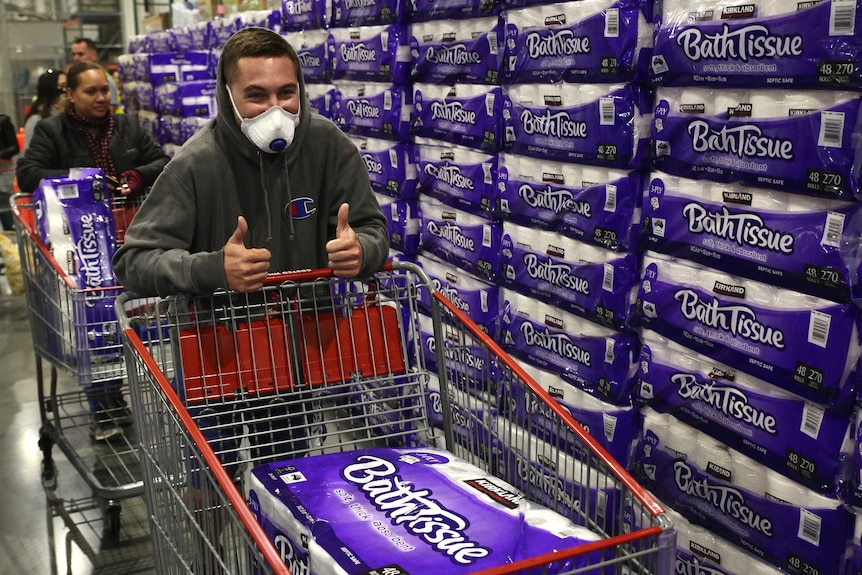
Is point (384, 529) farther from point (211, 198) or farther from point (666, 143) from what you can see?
point (666, 143)

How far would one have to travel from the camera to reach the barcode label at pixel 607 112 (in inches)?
106

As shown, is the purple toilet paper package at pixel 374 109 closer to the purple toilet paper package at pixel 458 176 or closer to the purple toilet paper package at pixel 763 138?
the purple toilet paper package at pixel 458 176

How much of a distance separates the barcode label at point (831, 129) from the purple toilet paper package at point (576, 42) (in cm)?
67

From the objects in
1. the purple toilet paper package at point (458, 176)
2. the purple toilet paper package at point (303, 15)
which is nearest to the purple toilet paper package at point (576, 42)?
the purple toilet paper package at point (458, 176)

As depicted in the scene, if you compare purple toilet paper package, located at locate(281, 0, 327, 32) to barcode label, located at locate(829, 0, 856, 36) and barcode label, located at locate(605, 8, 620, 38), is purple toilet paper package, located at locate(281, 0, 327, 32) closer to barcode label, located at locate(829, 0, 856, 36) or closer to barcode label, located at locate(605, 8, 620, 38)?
barcode label, located at locate(605, 8, 620, 38)

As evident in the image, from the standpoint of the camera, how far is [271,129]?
2295 mm

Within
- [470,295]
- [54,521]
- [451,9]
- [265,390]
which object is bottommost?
[54,521]

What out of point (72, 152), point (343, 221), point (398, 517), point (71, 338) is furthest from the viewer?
point (72, 152)

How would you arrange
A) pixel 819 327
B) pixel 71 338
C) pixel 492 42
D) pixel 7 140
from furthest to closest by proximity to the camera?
1. pixel 7 140
2. pixel 71 338
3. pixel 492 42
4. pixel 819 327

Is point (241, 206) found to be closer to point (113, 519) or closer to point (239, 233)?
point (239, 233)

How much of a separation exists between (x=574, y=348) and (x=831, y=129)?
1.17 metres

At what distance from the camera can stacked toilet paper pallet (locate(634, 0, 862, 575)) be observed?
2.10m

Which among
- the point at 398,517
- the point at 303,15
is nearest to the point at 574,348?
the point at 398,517

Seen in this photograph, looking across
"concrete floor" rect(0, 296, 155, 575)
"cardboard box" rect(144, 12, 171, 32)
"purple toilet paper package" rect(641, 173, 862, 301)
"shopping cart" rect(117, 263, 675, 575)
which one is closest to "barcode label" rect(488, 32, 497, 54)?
"purple toilet paper package" rect(641, 173, 862, 301)
